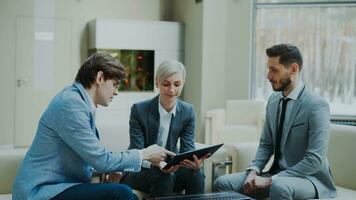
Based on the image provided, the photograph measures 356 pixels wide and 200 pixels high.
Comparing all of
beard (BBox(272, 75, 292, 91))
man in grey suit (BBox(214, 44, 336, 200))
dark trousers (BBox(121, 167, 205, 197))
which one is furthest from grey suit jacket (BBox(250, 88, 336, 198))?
dark trousers (BBox(121, 167, 205, 197))

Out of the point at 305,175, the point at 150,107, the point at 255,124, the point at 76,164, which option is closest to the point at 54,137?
the point at 76,164

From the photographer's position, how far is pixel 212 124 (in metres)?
6.79

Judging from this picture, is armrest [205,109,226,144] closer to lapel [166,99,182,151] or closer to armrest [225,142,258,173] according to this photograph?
armrest [225,142,258,173]

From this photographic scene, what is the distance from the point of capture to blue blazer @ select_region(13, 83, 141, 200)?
7.41 feet

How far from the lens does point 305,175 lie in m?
2.89

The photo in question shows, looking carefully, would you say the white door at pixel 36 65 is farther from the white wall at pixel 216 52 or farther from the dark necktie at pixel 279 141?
the dark necktie at pixel 279 141

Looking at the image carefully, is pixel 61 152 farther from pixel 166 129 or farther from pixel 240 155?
pixel 240 155

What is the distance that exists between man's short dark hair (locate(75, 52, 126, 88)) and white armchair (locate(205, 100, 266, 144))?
13.8ft

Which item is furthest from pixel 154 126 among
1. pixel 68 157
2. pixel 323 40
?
pixel 323 40

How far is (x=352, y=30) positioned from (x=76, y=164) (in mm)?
5808

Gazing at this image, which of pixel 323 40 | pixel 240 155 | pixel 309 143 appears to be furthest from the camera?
pixel 323 40

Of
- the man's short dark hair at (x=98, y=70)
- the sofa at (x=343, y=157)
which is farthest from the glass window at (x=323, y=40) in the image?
the man's short dark hair at (x=98, y=70)

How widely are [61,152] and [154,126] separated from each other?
90cm

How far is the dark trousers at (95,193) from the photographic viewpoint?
227 cm
